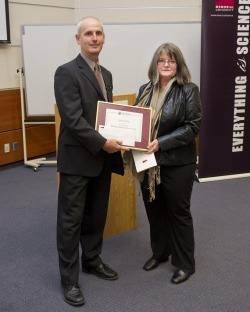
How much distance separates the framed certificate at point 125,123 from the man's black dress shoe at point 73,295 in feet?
2.83

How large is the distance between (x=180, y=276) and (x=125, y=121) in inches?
40.2

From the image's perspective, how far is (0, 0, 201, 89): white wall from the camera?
15.4 ft

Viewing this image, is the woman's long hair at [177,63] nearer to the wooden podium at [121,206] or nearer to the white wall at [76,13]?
the wooden podium at [121,206]

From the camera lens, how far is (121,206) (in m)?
3.01

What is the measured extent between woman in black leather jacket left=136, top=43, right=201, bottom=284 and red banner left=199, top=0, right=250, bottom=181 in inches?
75.4

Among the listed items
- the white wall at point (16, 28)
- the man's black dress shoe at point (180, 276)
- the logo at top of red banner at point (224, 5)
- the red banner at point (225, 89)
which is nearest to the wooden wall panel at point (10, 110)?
the white wall at point (16, 28)

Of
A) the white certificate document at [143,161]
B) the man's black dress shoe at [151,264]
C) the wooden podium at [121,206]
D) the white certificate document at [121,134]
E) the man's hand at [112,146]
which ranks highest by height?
the white certificate document at [121,134]

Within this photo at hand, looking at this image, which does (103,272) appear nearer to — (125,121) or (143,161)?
(143,161)

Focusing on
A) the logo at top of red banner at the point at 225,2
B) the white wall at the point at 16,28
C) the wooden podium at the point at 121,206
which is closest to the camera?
the wooden podium at the point at 121,206

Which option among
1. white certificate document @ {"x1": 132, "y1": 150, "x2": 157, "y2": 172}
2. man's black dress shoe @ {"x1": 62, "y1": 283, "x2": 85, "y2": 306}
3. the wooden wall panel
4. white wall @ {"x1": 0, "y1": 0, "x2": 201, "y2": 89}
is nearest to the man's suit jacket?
white certificate document @ {"x1": 132, "y1": 150, "x2": 157, "y2": 172}

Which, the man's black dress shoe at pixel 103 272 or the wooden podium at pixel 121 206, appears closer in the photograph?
the man's black dress shoe at pixel 103 272

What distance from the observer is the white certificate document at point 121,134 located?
2.04 meters

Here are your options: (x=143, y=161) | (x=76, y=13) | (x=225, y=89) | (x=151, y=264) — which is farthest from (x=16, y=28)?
(x=151, y=264)

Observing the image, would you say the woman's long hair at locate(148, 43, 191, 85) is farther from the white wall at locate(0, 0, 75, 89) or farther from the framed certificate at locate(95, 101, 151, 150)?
the white wall at locate(0, 0, 75, 89)
